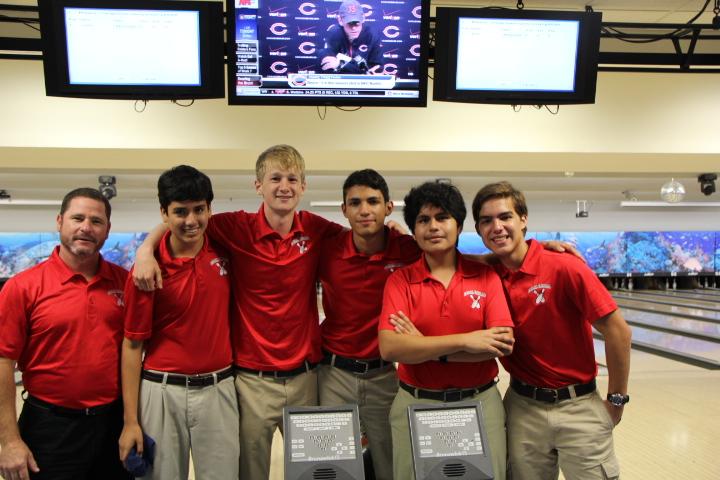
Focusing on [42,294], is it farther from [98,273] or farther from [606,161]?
[606,161]

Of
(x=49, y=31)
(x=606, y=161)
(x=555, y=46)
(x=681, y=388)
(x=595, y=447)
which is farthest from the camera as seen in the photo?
(x=681, y=388)

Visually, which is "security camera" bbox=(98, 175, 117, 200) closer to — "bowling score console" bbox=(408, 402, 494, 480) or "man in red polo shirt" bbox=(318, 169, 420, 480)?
"man in red polo shirt" bbox=(318, 169, 420, 480)

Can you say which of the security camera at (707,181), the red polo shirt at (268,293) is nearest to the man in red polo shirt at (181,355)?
the red polo shirt at (268,293)

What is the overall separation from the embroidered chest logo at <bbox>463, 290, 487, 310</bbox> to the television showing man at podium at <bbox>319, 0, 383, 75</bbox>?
130 centimetres

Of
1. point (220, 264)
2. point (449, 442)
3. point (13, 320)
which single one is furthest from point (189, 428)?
point (449, 442)

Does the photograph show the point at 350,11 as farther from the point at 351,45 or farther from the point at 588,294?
the point at 588,294

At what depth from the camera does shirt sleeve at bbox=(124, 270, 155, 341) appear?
183 centimetres

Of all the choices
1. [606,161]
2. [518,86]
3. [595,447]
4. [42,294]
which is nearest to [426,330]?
[595,447]

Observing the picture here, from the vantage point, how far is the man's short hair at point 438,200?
1.81m

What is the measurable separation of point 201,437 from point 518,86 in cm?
214

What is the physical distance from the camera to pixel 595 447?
1899 mm

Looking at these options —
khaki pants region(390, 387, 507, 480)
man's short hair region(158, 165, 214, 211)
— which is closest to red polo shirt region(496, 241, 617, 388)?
khaki pants region(390, 387, 507, 480)

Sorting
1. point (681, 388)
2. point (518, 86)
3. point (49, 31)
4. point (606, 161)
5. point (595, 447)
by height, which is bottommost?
point (681, 388)

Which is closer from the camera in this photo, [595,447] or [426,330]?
[426,330]
